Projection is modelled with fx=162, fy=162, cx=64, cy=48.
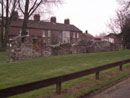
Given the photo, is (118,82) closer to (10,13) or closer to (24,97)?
(24,97)

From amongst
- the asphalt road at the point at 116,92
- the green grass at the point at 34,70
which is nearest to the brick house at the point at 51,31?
the green grass at the point at 34,70

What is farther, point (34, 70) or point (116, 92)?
point (34, 70)

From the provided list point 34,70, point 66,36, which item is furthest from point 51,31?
point 34,70

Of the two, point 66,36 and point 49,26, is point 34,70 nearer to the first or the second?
point 49,26

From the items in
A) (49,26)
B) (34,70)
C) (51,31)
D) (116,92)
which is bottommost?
(116,92)

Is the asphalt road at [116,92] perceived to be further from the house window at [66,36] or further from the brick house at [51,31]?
the house window at [66,36]

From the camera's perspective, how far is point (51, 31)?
47656mm

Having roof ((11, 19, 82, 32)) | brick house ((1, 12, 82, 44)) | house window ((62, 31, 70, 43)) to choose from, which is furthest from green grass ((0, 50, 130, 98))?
house window ((62, 31, 70, 43))

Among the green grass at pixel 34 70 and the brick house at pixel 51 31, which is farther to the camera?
the brick house at pixel 51 31

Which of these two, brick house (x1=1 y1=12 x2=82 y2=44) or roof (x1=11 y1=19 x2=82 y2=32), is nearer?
brick house (x1=1 y1=12 x2=82 y2=44)

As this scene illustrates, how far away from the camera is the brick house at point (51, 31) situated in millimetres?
40959

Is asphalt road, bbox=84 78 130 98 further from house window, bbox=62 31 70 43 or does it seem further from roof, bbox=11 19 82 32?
house window, bbox=62 31 70 43

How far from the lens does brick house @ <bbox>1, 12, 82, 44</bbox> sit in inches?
1613

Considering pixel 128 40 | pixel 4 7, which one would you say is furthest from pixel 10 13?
pixel 128 40
